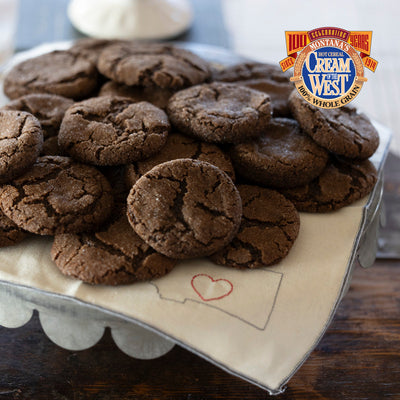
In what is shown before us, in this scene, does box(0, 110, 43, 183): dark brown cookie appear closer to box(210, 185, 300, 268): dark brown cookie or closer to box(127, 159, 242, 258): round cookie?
box(127, 159, 242, 258): round cookie

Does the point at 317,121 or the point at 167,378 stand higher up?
the point at 317,121

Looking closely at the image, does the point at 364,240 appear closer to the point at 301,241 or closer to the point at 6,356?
the point at 301,241

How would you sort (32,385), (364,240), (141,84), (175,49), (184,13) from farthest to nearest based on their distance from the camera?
(184,13) < (175,49) < (141,84) < (364,240) < (32,385)

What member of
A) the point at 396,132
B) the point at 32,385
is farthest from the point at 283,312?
the point at 396,132

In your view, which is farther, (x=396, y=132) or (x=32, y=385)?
(x=396, y=132)

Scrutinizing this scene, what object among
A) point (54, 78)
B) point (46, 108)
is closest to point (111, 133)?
point (46, 108)

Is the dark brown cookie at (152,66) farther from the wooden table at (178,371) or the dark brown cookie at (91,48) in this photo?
the wooden table at (178,371)

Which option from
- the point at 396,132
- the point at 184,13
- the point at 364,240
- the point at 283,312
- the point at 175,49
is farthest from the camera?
the point at 184,13
